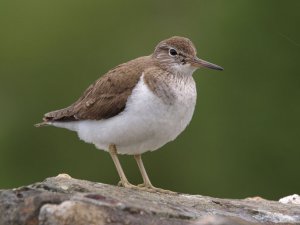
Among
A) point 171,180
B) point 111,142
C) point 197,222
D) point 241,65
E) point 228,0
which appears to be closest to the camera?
point 197,222

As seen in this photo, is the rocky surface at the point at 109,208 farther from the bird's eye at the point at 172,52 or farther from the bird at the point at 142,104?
the bird's eye at the point at 172,52

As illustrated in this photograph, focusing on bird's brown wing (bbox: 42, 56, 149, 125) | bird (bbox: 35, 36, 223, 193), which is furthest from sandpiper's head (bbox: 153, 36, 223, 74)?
bird's brown wing (bbox: 42, 56, 149, 125)

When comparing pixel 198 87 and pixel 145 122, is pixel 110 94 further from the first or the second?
pixel 198 87

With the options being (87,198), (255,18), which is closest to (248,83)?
(255,18)

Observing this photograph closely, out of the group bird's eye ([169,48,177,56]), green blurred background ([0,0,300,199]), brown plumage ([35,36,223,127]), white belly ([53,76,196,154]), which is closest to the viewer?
white belly ([53,76,196,154])

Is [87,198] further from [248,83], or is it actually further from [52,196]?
[248,83]

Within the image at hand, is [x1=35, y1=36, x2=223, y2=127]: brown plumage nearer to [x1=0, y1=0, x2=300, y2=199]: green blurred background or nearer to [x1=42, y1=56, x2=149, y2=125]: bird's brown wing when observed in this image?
[x1=42, y1=56, x2=149, y2=125]: bird's brown wing
